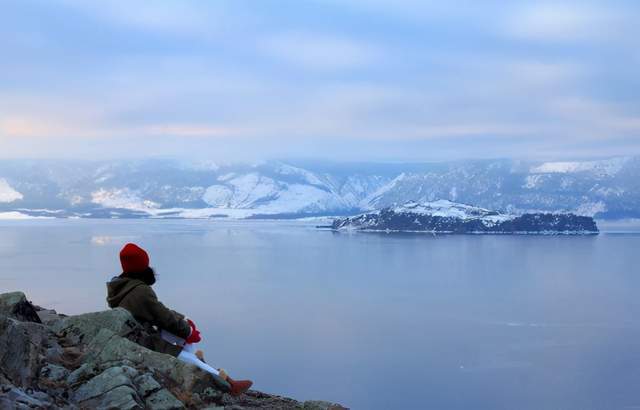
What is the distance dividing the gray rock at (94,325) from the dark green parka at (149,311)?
0.14m

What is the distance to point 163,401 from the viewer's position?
20.8 ft

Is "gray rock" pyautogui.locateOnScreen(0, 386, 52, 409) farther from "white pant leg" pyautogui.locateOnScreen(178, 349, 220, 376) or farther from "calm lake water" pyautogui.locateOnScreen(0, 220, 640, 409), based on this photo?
"calm lake water" pyautogui.locateOnScreen(0, 220, 640, 409)

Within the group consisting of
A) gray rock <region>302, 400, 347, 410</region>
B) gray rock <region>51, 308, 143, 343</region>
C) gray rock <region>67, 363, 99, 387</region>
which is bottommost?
gray rock <region>302, 400, 347, 410</region>

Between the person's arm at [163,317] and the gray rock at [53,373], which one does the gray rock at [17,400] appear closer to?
the gray rock at [53,373]

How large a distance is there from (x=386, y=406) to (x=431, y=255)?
84.0 metres

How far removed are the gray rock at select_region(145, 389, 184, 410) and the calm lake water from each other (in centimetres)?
2166

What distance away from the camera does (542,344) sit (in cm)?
3891

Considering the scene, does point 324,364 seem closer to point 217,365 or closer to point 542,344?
point 217,365

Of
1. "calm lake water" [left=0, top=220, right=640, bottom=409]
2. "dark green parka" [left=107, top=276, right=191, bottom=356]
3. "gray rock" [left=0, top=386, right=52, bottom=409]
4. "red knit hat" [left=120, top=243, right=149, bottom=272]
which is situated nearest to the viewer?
"gray rock" [left=0, top=386, right=52, bottom=409]

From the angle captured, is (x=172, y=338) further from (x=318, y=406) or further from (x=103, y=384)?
(x=318, y=406)

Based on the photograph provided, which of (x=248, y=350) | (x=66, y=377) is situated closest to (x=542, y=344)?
(x=248, y=350)

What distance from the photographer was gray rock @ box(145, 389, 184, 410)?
6234 mm

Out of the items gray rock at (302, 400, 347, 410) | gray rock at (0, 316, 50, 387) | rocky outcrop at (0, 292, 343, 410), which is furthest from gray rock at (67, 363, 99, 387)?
gray rock at (302, 400, 347, 410)

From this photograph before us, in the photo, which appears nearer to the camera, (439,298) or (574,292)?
Answer: (439,298)
